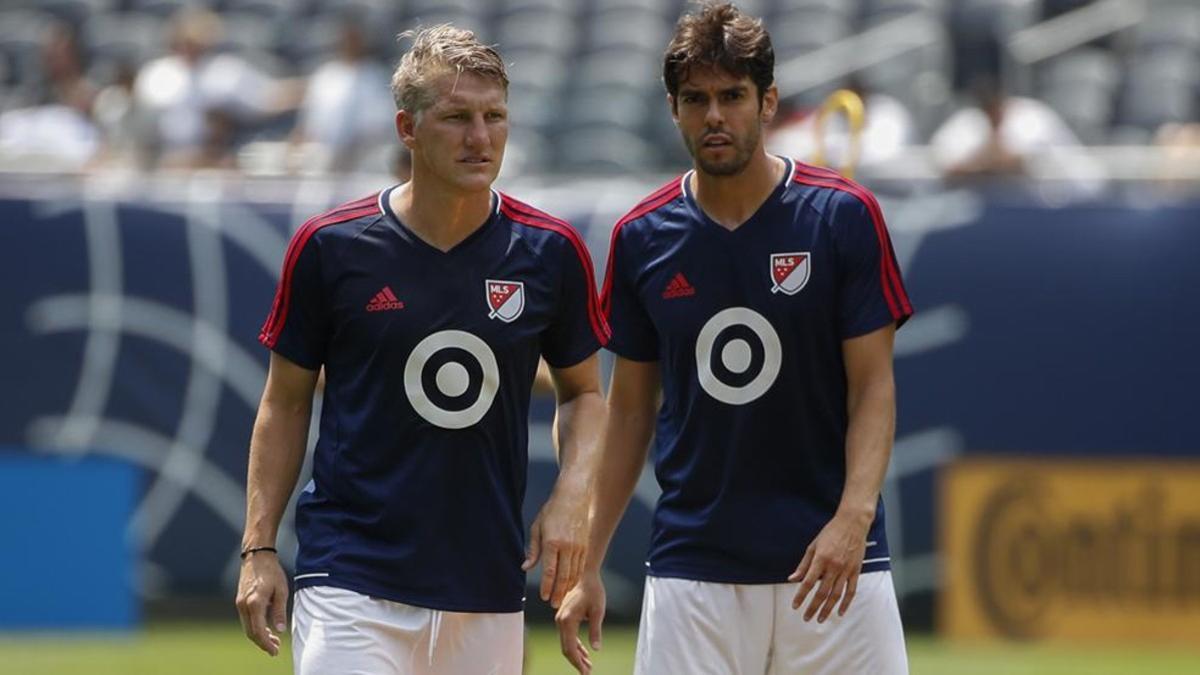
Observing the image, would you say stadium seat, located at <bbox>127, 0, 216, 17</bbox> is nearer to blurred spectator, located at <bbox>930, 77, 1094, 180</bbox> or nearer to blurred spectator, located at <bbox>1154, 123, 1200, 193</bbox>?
blurred spectator, located at <bbox>930, 77, 1094, 180</bbox>

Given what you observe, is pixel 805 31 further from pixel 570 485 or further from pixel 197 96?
pixel 570 485

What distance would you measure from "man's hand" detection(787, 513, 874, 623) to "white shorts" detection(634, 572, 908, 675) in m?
0.17

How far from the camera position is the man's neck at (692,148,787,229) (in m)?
6.09

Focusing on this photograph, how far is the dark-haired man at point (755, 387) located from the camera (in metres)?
5.93

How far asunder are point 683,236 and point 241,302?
767 cm

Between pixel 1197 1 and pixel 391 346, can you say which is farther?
pixel 1197 1

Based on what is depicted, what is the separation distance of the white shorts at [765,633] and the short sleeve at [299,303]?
3.85 ft

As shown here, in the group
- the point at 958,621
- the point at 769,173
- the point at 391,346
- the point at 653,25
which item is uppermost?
the point at 653,25

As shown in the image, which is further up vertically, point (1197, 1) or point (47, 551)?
point (1197, 1)

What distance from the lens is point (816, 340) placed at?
237 inches

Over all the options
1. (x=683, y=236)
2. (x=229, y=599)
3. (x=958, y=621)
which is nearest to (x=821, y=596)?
(x=683, y=236)

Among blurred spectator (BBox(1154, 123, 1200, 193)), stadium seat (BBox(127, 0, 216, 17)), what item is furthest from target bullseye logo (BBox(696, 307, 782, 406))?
stadium seat (BBox(127, 0, 216, 17))

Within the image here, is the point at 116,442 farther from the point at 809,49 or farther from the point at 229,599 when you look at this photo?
the point at 809,49

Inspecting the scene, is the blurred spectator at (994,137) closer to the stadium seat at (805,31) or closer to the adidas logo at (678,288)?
the stadium seat at (805,31)
